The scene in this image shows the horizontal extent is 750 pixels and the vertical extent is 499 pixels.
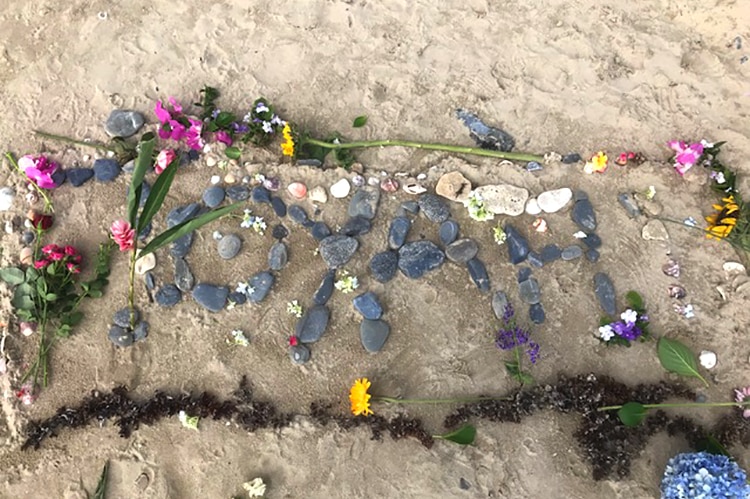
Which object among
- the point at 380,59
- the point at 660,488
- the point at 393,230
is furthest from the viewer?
the point at 380,59

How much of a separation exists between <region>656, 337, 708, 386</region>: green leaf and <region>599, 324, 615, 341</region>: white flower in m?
0.30

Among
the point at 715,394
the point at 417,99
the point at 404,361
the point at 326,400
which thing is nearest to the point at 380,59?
the point at 417,99

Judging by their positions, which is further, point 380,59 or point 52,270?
point 380,59

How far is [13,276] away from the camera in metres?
3.85

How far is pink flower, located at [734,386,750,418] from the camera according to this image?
12.3 feet

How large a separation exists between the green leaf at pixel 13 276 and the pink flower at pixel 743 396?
4.59 m

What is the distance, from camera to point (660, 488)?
368cm

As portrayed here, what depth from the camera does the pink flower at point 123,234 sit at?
3.66 m

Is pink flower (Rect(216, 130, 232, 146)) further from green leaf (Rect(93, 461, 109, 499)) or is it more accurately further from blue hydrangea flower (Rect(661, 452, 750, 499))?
blue hydrangea flower (Rect(661, 452, 750, 499))

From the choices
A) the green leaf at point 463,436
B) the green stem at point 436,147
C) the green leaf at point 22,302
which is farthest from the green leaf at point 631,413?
the green leaf at point 22,302

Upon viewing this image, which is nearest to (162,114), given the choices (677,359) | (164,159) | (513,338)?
(164,159)

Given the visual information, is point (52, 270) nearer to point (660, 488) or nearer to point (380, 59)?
point (380, 59)

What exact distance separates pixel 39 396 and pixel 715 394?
431 cm

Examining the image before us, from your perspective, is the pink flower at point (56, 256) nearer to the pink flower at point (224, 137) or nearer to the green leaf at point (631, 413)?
the pink flower at point (224, 137)
